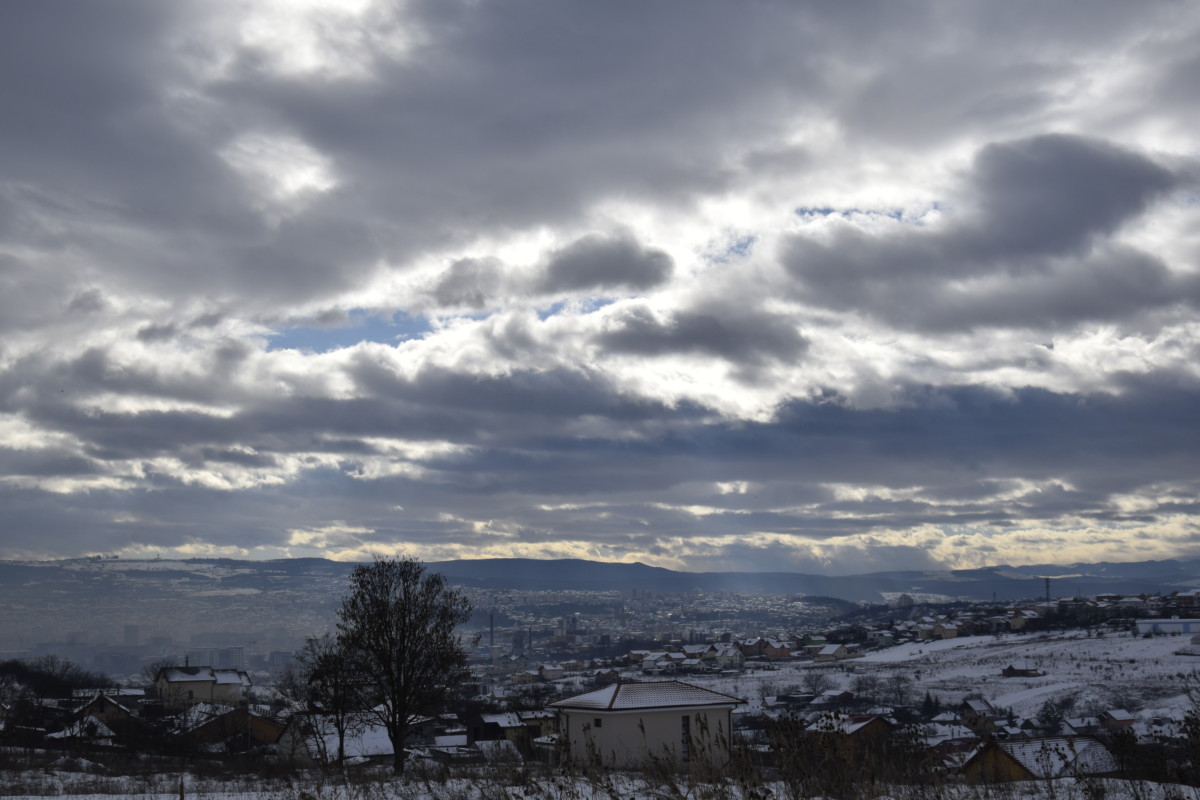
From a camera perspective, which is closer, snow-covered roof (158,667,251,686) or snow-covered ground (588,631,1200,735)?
snow-covered ground (588,631,1200,735)

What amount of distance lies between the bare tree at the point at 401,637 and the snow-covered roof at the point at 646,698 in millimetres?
6216

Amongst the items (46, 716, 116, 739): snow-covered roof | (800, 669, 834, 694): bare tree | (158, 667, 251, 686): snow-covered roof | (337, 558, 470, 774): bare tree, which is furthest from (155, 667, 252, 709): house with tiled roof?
(337, 558, 470, 774): bare tree

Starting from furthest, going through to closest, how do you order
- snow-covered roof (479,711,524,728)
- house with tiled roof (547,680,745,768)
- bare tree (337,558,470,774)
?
snow-covered roof (479,711,524,728), house with tiled roof (547,680,745,768), bare tree (337,558,470,774)

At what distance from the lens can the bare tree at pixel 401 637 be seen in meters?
28.4

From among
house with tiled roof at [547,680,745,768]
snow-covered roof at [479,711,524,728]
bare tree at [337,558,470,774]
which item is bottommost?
snow-covered roof at [479,711,524,728]

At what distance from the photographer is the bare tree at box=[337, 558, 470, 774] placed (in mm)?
28375

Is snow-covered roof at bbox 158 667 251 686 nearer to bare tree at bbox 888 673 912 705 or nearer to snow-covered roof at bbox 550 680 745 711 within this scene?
bare tree at bbox 888 673 912 705

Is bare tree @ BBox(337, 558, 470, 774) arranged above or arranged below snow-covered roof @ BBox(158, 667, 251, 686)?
above

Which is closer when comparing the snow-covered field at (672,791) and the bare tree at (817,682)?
the snow-covered field at (672,791)

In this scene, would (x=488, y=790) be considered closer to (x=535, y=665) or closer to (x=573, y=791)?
(x=573, y=791)

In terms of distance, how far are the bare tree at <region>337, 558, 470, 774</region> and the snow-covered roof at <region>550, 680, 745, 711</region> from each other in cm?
622

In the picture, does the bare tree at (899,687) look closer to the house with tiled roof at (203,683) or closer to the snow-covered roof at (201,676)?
the house with tiled roof at (203,683)

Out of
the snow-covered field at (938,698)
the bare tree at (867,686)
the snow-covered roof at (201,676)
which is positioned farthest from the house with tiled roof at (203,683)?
the bare tree at (867,686)

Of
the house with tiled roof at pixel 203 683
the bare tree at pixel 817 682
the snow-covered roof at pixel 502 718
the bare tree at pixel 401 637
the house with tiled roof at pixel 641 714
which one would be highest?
the bare tree at pixel 401 637
